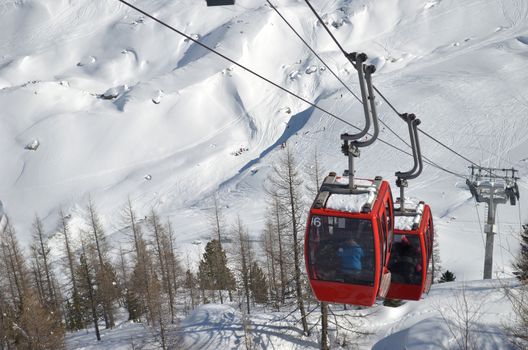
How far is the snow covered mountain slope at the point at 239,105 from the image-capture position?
160ft

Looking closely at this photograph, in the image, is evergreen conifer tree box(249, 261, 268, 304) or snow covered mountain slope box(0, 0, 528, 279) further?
snow covered mountain slope box(0, 0, 528, 279)

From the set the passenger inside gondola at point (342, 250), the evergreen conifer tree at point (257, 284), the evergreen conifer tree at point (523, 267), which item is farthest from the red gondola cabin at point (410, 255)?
the evergreen conifer tree at point (257, 284)

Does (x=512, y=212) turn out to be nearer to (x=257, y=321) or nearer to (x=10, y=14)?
(x=257, y=321)

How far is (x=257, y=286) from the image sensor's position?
35188 millimetres

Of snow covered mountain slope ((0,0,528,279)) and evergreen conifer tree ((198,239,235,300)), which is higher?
snow covered mountain slope ((0,0,528,279))

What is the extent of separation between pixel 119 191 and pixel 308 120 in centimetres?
2639

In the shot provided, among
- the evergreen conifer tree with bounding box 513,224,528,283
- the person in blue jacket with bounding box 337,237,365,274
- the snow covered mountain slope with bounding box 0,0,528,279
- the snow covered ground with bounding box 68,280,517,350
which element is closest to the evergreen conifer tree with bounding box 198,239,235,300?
the snow covered mountain slope with bounding box 0,0,528,279

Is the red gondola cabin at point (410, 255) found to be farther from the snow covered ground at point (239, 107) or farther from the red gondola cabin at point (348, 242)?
the snow covered ground at point (239, 107)

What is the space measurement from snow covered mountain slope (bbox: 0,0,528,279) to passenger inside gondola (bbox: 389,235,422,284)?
23.8 meters

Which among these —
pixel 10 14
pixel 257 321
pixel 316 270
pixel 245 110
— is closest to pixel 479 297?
pixel 257 321

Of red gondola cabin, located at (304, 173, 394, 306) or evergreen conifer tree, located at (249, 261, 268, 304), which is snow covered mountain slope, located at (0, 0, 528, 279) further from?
red gondola cabin, located at (304, 173, 394, 306)

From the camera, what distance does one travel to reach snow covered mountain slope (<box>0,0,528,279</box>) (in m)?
48.7

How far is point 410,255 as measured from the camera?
32.0ft

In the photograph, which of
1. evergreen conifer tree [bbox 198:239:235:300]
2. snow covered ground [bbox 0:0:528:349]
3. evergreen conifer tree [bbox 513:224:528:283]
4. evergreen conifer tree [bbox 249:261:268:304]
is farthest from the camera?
snow covered ground [bbox 0:0:528:349]
